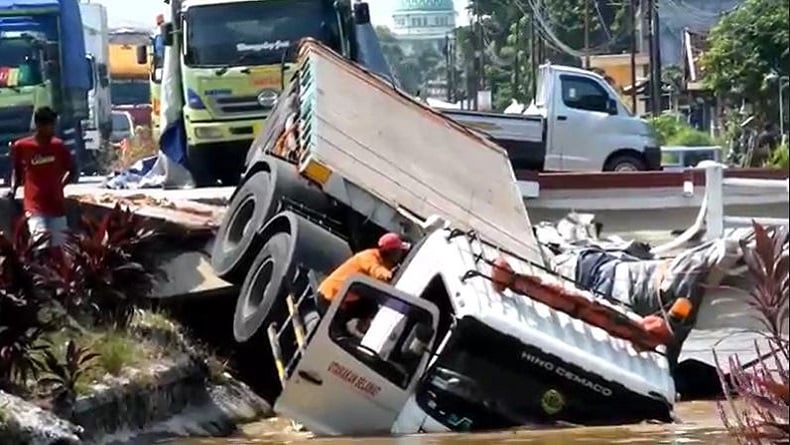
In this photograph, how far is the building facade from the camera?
9012 cm

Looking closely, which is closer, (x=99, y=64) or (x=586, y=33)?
(x=99, y=64)

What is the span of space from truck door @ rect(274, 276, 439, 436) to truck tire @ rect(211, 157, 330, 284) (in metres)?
2.74

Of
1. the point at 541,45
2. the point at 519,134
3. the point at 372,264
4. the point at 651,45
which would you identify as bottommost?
the point at 541,45

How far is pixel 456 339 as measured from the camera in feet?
43.3

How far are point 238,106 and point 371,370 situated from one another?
37.0ft

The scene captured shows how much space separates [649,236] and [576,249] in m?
6.74

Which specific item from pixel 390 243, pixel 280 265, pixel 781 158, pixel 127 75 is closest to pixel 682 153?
pixel 280 265

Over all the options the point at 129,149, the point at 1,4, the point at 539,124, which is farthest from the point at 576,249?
the point at 129,149

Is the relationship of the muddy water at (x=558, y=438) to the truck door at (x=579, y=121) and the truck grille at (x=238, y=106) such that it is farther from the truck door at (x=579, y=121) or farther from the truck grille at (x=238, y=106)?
the truck door at (x=579, y=121)

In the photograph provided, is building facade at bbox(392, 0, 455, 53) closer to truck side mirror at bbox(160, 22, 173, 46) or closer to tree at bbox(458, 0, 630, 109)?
tree at bbox(458, 0, 630, 109)

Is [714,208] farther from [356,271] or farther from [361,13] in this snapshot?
[361,13]

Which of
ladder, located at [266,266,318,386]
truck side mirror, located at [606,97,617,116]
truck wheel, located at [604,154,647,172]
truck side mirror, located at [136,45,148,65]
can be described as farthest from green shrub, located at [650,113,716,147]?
ladder, located at [266,266,318,386]

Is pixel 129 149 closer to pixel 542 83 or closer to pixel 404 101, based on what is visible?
pixel 542 83

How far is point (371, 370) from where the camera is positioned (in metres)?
13.1
